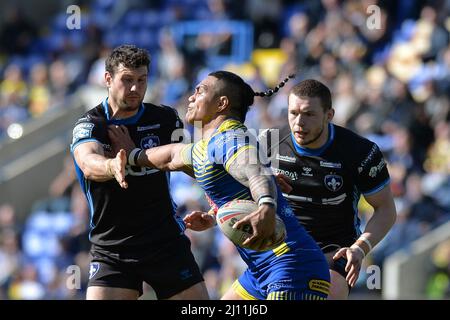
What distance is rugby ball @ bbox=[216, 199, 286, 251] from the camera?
6355mm

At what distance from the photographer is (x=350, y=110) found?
14359mm

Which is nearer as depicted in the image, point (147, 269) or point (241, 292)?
point (241, 292)

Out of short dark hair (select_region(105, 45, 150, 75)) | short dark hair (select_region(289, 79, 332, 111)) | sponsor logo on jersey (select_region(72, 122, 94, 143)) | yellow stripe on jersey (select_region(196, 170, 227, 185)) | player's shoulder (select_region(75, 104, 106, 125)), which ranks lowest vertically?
yellow stripe on jersey (select_region(196, 170, 227, 185))

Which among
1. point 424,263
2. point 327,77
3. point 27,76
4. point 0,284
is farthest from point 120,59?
point 27,76

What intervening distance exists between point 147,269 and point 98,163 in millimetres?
1069

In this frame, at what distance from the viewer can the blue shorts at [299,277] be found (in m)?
6.80

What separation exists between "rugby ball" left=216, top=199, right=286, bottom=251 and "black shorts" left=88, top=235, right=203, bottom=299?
1.56 m

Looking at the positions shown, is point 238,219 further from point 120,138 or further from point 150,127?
point 150,127

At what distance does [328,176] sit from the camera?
25.7ft

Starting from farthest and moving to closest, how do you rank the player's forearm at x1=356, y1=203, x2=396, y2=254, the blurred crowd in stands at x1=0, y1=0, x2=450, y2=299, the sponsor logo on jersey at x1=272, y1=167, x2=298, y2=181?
the blurred crowd in stands at x1=0, y1=0, x2=450, y2=299 → the sponsor logo on jersey at x1=272, y1=167, x2=298, y2=181 → the player's forearm at x1=356, y1=203, x2=396, y2=254

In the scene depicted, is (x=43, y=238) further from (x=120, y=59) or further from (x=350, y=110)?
(x=120, y=59)

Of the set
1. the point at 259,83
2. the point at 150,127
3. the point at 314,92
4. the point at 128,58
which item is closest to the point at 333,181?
the point at 314,92

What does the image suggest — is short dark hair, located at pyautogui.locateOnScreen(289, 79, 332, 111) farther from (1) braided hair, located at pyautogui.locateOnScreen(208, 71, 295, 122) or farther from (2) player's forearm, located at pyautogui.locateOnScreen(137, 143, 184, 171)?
(2) player's forearm, located at pyautogui.locateOnScreen(137, 143, 184, 171)

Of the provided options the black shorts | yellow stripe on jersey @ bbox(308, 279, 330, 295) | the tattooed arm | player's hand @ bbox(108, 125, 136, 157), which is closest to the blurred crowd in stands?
the black shorts
